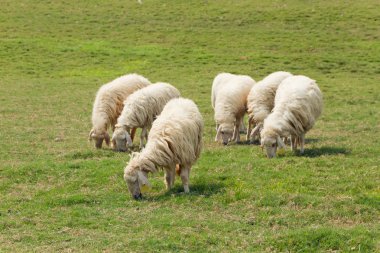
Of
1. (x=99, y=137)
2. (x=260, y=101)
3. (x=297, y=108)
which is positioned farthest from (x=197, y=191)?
(x=260, y=101)

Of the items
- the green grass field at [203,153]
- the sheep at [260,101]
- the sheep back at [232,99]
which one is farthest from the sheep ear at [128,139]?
the sheep at [260,101]

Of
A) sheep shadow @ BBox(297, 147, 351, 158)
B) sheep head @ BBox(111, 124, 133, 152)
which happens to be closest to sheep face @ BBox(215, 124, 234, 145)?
sheep shadow @ BBox(297, 147, 351, 158)

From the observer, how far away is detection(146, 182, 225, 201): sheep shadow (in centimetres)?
1267

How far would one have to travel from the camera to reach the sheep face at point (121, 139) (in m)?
17.2

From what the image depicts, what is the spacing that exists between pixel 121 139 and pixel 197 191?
481cm

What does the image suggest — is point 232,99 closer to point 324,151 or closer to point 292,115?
point 292,115

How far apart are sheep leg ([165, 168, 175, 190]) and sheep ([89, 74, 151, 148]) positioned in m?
5.29

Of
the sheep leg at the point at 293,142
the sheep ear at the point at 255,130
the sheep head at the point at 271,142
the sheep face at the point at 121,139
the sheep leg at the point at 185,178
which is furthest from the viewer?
the sheep ear at the point at 255,130

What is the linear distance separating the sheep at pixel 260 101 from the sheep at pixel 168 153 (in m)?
4.82

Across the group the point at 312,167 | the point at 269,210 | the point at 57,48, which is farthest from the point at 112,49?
the point at 269,210

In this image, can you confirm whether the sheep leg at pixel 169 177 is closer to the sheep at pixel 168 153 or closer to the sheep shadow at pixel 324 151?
the sheep at pixel 168 153

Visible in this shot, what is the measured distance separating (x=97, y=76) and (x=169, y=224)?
2439cm

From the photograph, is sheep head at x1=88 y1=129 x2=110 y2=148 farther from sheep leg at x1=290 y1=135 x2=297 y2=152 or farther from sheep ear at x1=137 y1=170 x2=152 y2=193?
sheep ear at x1=137 y1=170 x2=152 y2=193

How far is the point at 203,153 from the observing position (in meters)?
16.7
